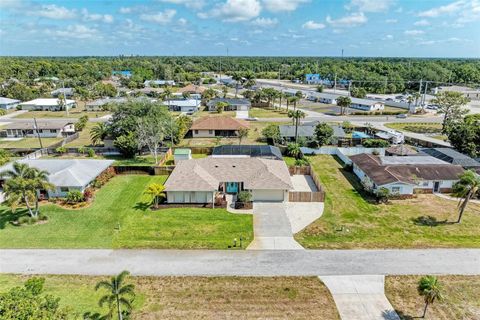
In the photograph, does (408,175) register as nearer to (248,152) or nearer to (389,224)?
(389,224)

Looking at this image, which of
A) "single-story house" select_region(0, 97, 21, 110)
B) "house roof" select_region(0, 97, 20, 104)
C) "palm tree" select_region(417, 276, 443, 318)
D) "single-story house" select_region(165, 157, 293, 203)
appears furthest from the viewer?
"house roof" select_region(0, 97, 20, 104)

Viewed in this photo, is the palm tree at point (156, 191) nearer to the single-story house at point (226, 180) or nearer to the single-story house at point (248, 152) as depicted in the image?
the single-story house at point (226, 180)

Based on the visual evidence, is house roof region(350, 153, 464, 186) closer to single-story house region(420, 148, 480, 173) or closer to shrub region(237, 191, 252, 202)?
single-story house region(420, 148, 480, 173)

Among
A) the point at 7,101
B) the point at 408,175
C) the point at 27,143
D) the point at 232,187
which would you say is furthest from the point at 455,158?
the point at 7,101

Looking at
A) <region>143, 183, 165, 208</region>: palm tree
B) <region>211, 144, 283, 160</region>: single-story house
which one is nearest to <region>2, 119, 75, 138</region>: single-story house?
<region>211, 144, 283, 160</region>: single-story house

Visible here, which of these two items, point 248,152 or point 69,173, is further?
point 248,152

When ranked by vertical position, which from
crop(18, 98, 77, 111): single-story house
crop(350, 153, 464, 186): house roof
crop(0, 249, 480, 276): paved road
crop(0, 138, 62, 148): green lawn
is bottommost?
crop(0, 249, 480, 276): paved road
